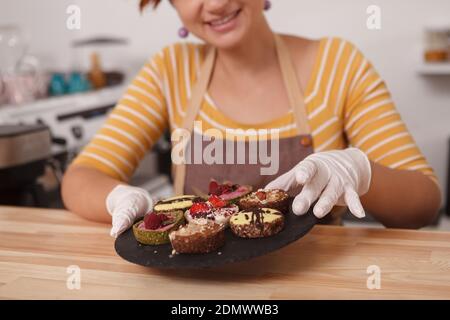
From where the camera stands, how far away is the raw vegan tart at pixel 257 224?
Answer: 98 centimetres

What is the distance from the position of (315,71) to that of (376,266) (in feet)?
2.37

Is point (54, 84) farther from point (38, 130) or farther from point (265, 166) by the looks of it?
point (265, 166)

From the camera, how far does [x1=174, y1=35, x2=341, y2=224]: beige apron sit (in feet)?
5.05

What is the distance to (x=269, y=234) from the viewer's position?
3.22ft

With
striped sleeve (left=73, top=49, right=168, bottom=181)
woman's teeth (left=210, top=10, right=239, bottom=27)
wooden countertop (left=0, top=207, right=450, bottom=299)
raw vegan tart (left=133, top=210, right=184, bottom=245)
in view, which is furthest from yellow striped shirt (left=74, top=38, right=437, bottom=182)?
raw vegan tart (left=133, top=210, right=184, bottom=245)

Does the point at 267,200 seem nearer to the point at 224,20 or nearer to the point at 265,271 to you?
the point at 265,271

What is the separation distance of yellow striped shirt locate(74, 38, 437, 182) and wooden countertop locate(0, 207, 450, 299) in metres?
0.34

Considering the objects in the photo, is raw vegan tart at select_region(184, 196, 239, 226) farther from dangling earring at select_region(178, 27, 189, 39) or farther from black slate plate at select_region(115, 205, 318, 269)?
dangling earring at select_region(178, 27, 189, 39)

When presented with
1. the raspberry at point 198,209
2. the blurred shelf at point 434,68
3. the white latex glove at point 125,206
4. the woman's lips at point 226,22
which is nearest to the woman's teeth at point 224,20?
the woman's lips at point 226,22

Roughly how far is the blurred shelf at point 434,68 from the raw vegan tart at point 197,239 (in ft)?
8.12

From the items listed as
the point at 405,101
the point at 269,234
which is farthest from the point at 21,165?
the point at 405,101

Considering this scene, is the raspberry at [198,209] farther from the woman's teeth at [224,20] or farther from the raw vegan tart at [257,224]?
the woman's teeth at [224,20]

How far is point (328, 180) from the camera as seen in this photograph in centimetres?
110

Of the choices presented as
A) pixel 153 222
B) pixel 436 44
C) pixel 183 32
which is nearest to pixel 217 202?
pixel 153 222
